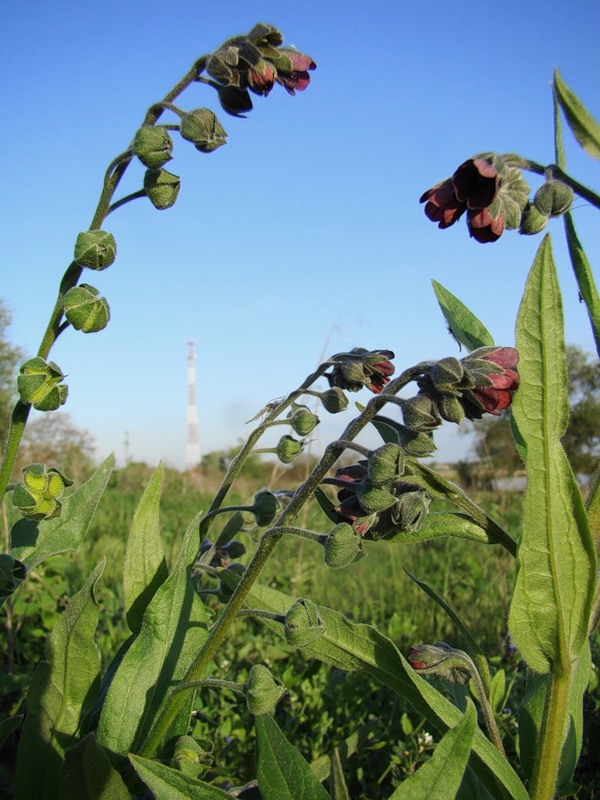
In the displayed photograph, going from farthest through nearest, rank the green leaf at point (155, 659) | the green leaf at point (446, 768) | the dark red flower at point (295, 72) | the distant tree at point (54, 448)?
the distant tree at point (54, 448) < the dark red flower at point (295, 72) < the green leaf at point (155, 659) < the green leaf at point (446, 768)

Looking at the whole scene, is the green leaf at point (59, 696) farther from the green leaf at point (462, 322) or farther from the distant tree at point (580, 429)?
the distant tree at point (580, 429)

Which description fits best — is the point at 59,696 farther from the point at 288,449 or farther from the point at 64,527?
the point at 288,449

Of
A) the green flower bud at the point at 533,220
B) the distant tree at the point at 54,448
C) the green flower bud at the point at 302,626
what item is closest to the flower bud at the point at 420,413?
the green flower bud at the point at 302,626

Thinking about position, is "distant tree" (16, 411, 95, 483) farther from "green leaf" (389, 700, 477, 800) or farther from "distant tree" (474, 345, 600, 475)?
"distant tree" (474, 345, 600, 475)

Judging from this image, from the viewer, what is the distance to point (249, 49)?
1.57 meters

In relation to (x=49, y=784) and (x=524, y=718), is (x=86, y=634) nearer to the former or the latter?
(x=49, y=784)

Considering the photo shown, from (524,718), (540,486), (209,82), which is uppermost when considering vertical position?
(209,82)

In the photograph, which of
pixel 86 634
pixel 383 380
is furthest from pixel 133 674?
pixel 383 380

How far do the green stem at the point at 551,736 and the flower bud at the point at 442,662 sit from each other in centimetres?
22

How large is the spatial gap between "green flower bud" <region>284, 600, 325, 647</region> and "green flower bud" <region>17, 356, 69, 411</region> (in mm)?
608

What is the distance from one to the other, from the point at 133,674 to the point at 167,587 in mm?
182

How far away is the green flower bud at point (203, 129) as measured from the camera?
4.99 ft

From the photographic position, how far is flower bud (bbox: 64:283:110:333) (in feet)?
4.86

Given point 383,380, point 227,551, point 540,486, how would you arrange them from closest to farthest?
point 540,486
point 383,380
point 227,551
